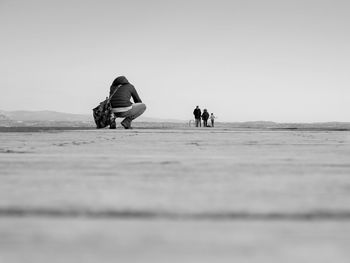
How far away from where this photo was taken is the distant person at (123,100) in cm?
998

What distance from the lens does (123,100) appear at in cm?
1000

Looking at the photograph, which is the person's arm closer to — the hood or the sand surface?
the hood

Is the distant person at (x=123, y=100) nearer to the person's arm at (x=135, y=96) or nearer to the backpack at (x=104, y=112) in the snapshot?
the person's arm at (x=135, y=96)

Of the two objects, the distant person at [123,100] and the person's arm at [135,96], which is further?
the person's arm at [135,96]

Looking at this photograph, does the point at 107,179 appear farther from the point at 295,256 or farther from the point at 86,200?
the point at 295,256

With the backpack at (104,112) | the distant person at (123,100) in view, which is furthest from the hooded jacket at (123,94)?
the backpack at (104,112)

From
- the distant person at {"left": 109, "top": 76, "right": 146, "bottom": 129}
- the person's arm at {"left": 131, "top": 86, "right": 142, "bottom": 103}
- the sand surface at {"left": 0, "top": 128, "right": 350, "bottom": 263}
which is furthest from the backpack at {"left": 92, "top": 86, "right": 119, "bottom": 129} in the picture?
the sand surface at {"left": 0, "top": 128, "right": 350, "bottom": 263}

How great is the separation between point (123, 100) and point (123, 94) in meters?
0.15

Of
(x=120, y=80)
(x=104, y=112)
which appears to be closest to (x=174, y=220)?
(x=104, y=112)

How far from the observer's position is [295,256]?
0.47m

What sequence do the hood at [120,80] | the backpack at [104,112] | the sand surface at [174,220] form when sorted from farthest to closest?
the hood at [120,80], the backpack at [104,112], the sand surface at [174,220]

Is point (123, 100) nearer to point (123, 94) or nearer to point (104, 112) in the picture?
point (123, 94)

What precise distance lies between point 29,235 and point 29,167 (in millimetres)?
991

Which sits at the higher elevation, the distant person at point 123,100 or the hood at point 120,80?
the hood at point 120,80
